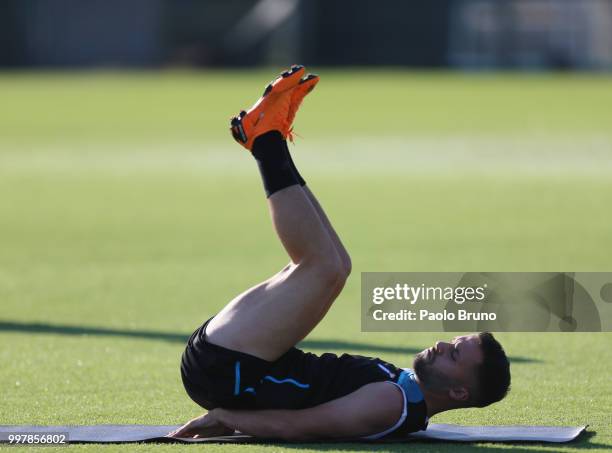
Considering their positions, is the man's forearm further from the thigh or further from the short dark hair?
the short dark hair

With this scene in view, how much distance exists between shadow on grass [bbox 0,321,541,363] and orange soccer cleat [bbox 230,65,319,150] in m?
2.68

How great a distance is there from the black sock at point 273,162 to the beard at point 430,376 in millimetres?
1175

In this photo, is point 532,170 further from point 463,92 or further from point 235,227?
Answer: point 463,92

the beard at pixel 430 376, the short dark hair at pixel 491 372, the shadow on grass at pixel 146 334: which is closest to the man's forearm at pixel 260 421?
the beard at pixel 430 376

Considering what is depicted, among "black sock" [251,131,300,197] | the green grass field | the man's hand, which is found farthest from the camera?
the green grass field

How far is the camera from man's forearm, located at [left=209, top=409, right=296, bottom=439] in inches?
259

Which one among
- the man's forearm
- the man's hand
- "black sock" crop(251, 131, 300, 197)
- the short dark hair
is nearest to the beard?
Result: the short dark hair

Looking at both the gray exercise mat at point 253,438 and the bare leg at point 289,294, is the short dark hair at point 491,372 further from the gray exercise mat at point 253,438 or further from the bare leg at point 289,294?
the bare leg at point 289,294

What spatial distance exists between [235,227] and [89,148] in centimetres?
1211

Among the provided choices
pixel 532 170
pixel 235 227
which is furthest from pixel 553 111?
pixel 235 227

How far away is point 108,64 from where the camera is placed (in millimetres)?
54625

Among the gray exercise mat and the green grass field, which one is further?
the green grass field

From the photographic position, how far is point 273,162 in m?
6.79

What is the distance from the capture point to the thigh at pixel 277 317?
6.58 metres
